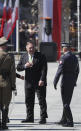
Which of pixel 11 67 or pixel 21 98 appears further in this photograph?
pixel 21 98

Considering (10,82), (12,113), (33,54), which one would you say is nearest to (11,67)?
(10,82)

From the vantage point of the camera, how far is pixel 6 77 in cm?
1231

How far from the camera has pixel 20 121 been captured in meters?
13.5

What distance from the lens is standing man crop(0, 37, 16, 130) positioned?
12250 millimetres

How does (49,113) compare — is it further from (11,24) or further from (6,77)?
(11,24)

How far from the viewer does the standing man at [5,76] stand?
12.2 m

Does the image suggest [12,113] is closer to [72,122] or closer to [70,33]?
[72,122]

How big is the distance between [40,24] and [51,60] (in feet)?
12.8

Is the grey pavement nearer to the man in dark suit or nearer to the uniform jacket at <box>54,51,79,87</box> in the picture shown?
the man in dark suit

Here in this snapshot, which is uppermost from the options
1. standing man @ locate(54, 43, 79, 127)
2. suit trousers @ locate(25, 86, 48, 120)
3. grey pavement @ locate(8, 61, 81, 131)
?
standing man @ locate(54, 43, 79, 127)

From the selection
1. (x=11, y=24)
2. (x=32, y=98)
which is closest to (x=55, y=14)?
(x=11, y=24)

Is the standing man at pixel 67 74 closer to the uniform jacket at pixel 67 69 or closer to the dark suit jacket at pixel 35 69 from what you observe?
the uniform jacket at pixel 67 69

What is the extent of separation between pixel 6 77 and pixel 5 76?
25 mm

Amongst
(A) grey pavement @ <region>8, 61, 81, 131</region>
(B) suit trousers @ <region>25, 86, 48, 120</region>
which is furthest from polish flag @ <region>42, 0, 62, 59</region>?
(B) suit trousers @ <region>25, 86, 48, 120</region>
